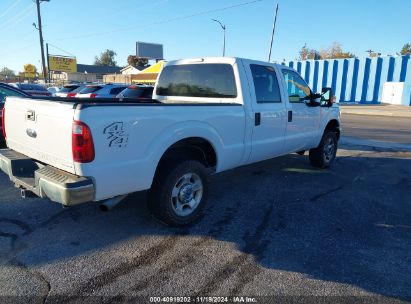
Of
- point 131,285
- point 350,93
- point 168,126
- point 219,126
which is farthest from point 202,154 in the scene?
point 350,93

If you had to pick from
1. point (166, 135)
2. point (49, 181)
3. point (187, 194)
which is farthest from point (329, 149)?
point (49, 181)

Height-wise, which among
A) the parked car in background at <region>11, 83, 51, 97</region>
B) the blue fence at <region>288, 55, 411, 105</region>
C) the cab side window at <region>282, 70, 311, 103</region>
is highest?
the blue fence at <region>288, 55, 411, 105</region>

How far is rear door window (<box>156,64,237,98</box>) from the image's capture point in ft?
15.6

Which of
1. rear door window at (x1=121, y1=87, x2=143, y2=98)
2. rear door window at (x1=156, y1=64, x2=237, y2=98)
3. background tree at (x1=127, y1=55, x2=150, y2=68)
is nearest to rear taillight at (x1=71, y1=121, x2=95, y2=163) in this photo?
rear door window at (x1=156, y1=64, x2=237, y2=98)

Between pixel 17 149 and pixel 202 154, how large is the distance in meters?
2.21

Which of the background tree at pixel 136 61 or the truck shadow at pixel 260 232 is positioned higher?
the background tree at pixel 136 61

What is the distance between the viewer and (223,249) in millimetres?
3555

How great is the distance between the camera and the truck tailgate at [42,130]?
3039 mm

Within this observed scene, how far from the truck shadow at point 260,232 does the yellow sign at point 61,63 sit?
183ft

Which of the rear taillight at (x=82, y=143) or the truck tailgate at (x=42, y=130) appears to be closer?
the rear taillight at (x=82, y=143)

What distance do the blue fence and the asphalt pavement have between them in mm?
25661

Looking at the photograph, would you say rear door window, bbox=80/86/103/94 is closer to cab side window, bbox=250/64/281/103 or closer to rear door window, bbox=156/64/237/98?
rear door window, bbox=156/64/237/98

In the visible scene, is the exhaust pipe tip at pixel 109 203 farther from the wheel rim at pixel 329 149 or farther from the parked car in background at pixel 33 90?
the parked car in background at pixel 33 90

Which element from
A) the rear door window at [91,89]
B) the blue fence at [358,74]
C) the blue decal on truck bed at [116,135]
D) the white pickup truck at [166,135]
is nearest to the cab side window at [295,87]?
the white pickup truck at [166,135]
